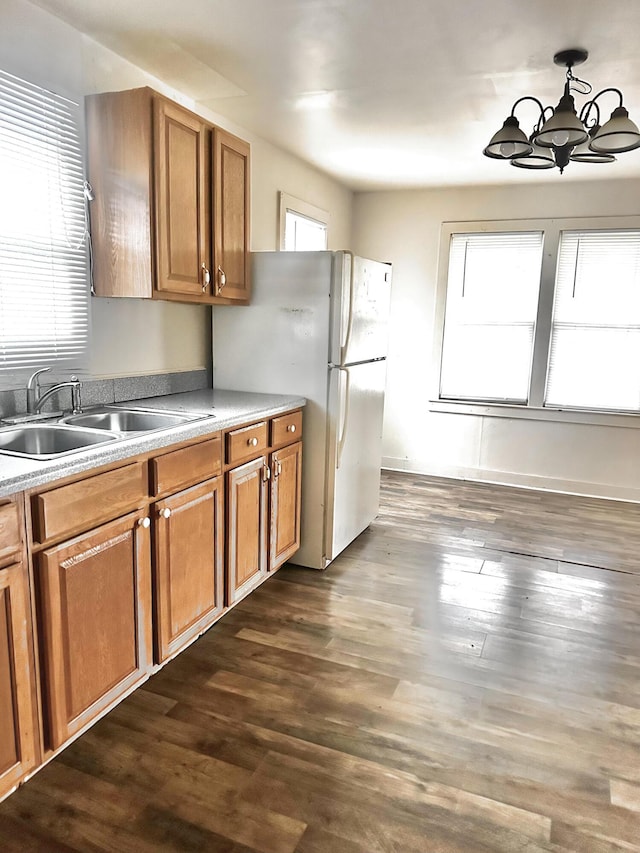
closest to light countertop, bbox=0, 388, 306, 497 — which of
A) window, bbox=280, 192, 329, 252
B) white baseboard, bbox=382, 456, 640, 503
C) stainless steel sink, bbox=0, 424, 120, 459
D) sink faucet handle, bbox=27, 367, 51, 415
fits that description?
stainless steel sink, bbox=0, 424, 120, 459

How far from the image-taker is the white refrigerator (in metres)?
3.00

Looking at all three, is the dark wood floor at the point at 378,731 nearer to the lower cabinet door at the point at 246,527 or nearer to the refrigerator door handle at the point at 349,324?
the lower cabinet door at the point at 246,527

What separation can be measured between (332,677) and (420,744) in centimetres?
44

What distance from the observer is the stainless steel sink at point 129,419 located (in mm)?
2336

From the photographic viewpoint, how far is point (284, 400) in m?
2.96

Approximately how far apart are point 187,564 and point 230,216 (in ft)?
5.28

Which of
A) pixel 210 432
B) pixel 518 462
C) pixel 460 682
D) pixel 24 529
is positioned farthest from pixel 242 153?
pixel 518 462

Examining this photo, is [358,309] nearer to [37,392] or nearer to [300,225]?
[300,225]

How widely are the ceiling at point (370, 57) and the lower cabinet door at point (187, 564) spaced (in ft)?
5.65

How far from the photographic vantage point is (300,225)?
14.2 feet

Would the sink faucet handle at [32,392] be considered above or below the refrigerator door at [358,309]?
below

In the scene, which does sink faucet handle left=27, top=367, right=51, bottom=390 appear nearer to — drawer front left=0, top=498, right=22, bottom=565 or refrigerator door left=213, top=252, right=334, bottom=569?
drawer front left=0, top=498, right=22, bottom=565

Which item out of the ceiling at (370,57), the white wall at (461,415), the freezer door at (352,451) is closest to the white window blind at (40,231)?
the ceiling at (370,57)

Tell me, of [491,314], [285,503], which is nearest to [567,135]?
[285,503]
